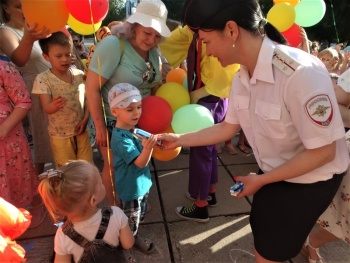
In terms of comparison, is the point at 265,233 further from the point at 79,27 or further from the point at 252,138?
the point at 79,27

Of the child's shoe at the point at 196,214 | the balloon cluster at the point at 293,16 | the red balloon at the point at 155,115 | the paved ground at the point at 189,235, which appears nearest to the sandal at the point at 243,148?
the paved ground at the point at 189,235

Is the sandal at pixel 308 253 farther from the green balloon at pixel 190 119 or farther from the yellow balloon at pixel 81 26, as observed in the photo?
the yellow balloon at pixel 81 26

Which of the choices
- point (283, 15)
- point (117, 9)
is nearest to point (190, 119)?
point (283, 15)

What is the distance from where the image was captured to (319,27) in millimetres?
18766

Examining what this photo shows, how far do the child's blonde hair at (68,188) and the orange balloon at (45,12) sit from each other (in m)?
1.19

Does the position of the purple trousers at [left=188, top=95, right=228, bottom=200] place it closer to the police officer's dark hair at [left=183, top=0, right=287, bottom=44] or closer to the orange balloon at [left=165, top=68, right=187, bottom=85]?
the orange balloon at [left=165, top=68, right=187, bottom=85]

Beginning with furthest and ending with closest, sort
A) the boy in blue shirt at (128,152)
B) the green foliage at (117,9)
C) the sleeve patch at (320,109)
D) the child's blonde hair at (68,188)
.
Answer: the green foliage at (117,9) → the boy in blue shirt at (128,152) → the child's blonde hair at (68,188) → the sleeve patch at (320,109)

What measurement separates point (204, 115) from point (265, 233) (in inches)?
37.8

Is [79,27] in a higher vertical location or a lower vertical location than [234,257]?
higher

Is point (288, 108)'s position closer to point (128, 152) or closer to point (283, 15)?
point (128, 152)

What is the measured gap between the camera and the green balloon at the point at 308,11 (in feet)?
10.6

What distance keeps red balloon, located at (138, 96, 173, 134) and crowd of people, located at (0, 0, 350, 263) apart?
71 mm

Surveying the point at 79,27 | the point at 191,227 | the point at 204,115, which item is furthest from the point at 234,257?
the point at 79,27

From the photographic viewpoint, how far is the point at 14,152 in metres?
2.44
